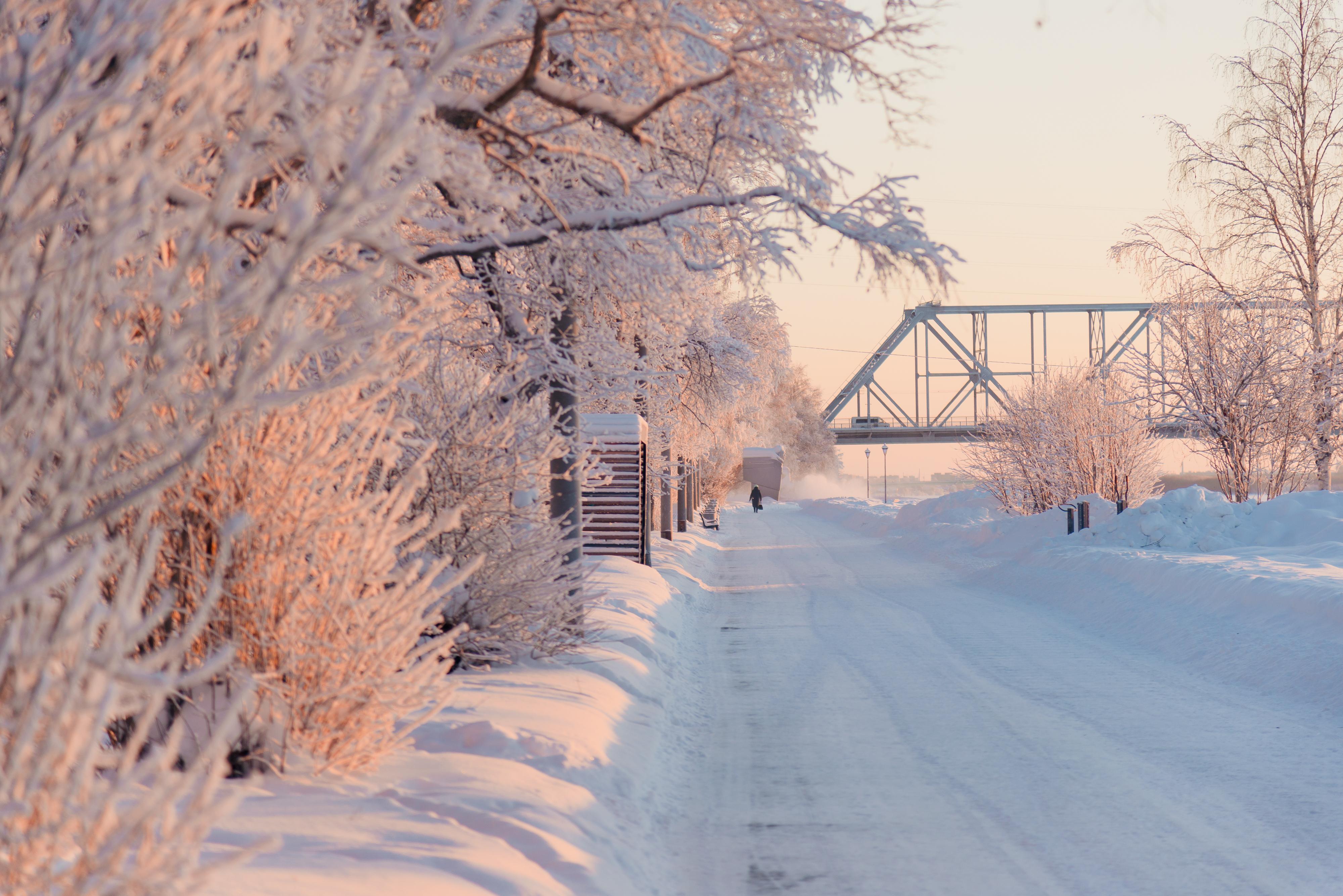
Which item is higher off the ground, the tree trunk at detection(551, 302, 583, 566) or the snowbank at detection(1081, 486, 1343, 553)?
the tree trunk at detection(551, 302, 583, 566)

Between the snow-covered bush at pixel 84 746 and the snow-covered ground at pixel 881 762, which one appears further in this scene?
the snow-covered ground at pixel 881 762

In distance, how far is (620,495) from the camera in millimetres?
16859

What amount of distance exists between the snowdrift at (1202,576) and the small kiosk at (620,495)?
Result: 18.0 ft

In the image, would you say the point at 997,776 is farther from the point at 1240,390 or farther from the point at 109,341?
the point at 1240,390

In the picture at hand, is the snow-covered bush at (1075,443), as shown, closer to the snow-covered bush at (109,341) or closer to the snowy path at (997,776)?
the snowy path at (997,776)

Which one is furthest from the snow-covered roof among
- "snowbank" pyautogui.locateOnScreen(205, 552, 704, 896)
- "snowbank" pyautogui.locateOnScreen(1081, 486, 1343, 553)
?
→ "snowbank" pyautogui.locateOnScreen(205, 552, 704, 896)

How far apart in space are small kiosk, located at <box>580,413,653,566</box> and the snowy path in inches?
205

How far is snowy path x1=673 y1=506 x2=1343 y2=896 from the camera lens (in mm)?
4828

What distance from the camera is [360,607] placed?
4637mm

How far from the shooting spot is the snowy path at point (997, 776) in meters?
4.83

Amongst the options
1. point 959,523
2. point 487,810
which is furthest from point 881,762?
point 959,523

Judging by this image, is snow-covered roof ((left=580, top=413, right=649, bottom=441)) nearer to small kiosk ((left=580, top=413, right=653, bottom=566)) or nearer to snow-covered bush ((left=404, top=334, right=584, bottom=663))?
small kiosk ((left=580, top=413, right=653, bottom=566))

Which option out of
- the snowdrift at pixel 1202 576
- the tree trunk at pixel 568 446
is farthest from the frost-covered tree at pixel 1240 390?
the tree trunk at pixel 568 446

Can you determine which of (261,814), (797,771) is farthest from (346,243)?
(797,771)
